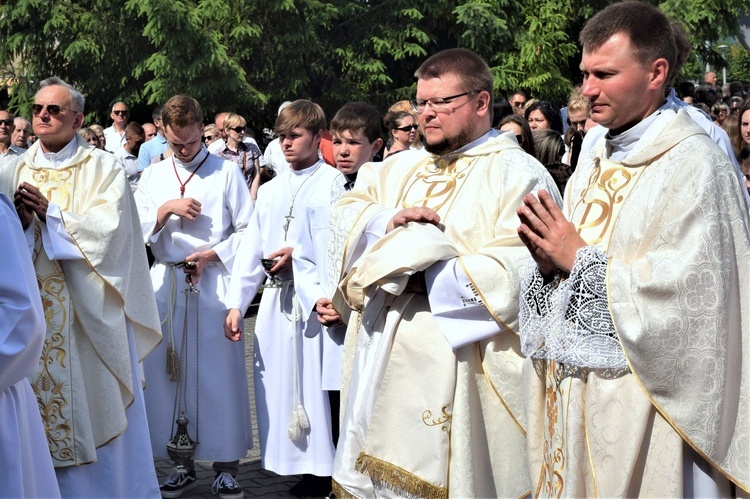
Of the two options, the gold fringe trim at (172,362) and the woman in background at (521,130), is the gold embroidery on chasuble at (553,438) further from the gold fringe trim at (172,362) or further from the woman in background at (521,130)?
the gold fringe trim at (172,362)

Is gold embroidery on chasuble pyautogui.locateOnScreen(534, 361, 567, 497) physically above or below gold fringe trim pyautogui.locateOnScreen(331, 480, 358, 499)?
above

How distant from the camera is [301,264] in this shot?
234 inches

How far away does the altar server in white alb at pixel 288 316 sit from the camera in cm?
605

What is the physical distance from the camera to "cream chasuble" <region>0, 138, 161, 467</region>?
5461 mm

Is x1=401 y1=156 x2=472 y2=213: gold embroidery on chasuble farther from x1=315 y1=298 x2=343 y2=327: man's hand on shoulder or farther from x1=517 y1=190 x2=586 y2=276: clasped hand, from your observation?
x1=517 y1=190 x2=586 y2=276: clasped hand

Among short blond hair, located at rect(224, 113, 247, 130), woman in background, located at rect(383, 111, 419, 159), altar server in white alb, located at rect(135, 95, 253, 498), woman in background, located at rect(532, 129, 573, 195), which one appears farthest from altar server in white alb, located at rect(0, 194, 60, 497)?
short blond hair, located at rect(224, 113, 247, 130)

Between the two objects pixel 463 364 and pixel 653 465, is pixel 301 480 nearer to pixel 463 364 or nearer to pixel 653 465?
pixel 463 364

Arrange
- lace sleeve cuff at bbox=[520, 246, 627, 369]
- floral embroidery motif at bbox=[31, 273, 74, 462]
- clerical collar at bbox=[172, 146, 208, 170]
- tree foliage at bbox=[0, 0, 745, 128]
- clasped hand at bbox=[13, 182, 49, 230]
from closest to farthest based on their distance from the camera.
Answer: lace sleeve cuff at bbox=[520, 246, 627, 369]
clasped hand at bbox=[13, 182, 49, 230]
floral embroidery motif at bbox=[31, 273, 74, 462]
clerical collar at bbox=[172, 146, 208, 170]
tree foliage at bbox=[0, 0, 745, 128]

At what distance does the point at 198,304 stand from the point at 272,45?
41.7ft

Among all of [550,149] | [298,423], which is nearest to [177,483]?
[298,423]

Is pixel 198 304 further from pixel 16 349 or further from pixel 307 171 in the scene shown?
pixel 16 349

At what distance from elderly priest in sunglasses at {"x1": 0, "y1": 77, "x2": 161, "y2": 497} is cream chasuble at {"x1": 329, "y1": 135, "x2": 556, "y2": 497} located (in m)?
1.57

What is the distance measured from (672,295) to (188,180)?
4051mm

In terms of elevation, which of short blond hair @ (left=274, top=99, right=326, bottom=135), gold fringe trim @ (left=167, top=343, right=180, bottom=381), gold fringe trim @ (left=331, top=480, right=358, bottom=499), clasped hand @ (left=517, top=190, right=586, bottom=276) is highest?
short blond hair @ (left=274, top=99, right=326, bottom=135)
